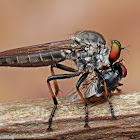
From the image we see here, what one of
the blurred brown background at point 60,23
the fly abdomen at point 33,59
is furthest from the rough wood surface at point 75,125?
the blurred brown background at point 60,23

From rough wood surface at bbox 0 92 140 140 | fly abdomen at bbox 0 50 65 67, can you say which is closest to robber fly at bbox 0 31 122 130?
fly abdomen at bbox 0 50 65 67

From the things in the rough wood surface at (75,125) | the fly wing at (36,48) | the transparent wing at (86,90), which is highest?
the fly wing at (36,48)

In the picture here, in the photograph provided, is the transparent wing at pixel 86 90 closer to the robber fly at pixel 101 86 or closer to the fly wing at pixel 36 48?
the robber fly at pixel 101 86

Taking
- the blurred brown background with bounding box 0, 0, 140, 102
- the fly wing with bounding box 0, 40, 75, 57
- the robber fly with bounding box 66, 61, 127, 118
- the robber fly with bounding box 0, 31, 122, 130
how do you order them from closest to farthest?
the robber fly with bounding box 66, 61, 127, 118 < the robber fly with bounding box 0, 31, 122, 130 < the fly wing with bounding box 0, 40, 75, 57 < the blurred brown background with bounding box 0, 0, 140, 102

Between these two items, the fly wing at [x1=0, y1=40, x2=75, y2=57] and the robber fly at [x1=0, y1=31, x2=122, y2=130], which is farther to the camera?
the fly wing at [x1=0, y1=40, x2=75, y2=57]

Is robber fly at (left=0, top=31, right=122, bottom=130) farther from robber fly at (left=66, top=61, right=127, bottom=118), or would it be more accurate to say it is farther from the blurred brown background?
the blurred brown background

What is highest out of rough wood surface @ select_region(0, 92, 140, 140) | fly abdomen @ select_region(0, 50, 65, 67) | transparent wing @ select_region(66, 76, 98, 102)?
fly abdomen @ select_region(0, 50, 65, 67)

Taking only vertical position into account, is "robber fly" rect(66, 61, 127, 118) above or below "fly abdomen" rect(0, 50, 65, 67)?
below
